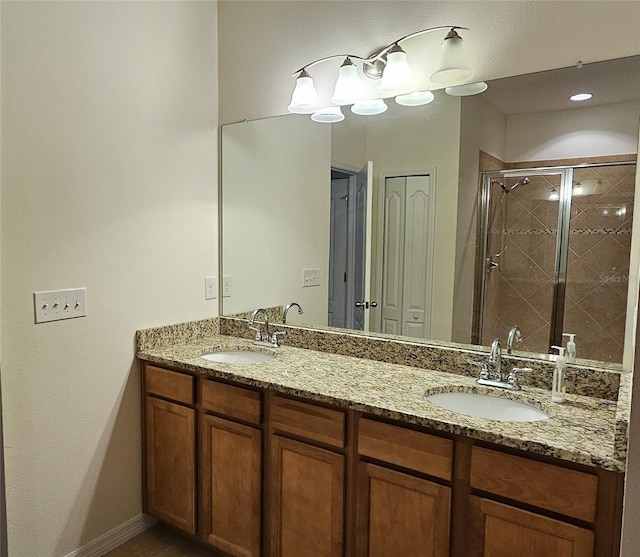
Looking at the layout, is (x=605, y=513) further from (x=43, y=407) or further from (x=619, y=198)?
(x=43, y=407)

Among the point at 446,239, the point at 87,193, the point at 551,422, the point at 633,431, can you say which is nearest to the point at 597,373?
the point at 551,422

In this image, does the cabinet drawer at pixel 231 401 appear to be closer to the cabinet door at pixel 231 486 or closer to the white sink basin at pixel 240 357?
Answer: the cabinet door at pixel 231 486

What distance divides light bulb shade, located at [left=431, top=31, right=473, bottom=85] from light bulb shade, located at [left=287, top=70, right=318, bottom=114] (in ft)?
1.90

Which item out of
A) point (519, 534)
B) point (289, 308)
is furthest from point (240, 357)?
point (519, 534)

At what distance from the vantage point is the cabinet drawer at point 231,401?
1.83 m

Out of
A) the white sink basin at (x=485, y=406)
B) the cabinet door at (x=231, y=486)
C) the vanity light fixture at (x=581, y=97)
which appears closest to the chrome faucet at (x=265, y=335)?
the cabinet door at (x=231, y=486)

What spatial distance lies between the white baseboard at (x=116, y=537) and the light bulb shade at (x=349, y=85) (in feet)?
7.09

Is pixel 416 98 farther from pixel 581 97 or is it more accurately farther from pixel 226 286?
pixel 226 286

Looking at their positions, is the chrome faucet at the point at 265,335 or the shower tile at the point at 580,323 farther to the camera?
the chrome faucet at the point at 265,335

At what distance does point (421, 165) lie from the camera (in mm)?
2029

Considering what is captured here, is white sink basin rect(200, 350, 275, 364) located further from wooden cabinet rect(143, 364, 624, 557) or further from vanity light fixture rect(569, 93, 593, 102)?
vanity light fixture rect(569, 93, 593, 102)

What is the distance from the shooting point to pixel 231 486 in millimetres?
1925

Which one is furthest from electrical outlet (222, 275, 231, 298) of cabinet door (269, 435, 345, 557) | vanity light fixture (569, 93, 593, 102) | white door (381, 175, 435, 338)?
vanity light fixture (569, 93, 593, 102)

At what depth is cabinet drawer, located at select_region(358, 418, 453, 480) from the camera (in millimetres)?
1408
